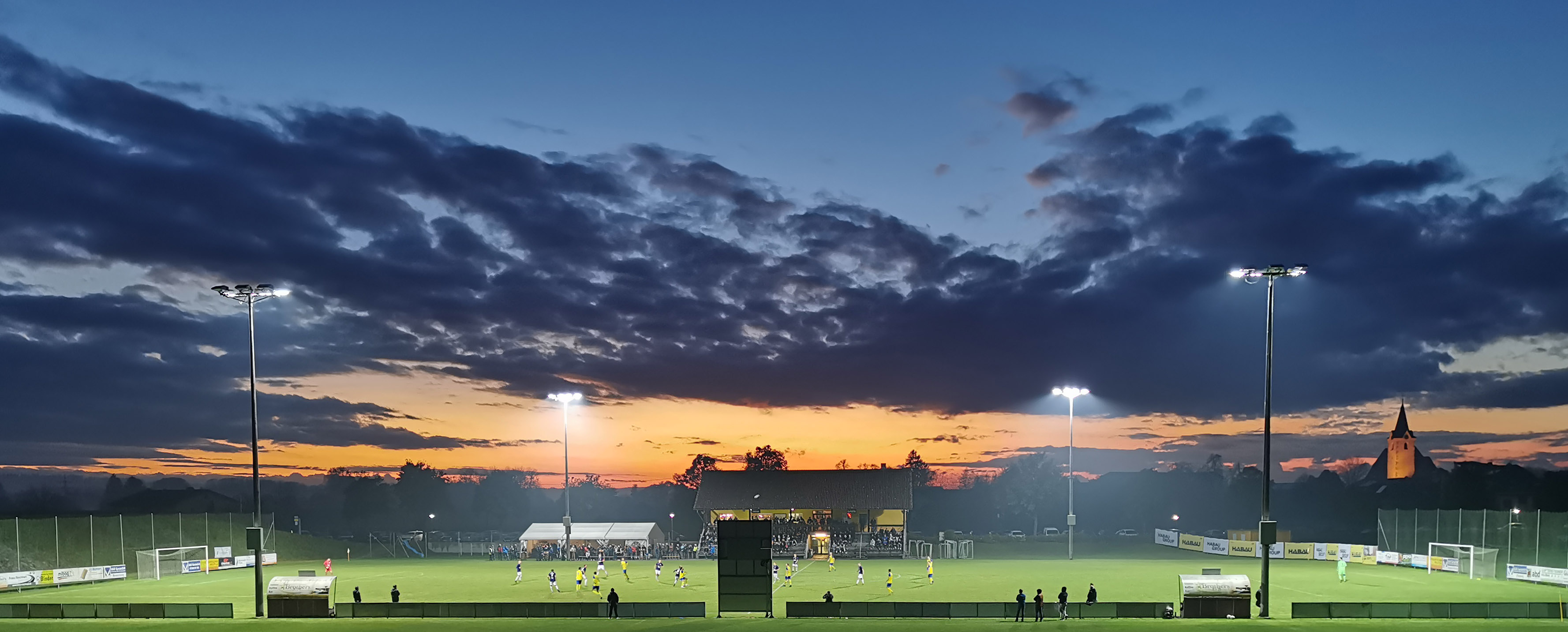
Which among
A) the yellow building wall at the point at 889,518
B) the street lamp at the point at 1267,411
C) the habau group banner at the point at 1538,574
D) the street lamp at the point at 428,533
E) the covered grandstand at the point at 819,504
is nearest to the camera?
the street lamp at the point at 1267,411

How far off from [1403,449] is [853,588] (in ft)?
486

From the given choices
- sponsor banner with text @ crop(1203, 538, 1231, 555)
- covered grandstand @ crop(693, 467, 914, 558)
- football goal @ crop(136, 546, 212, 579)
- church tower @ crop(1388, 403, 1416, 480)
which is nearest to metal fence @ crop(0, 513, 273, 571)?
football goal @ crop(136, 546, 212, 579)

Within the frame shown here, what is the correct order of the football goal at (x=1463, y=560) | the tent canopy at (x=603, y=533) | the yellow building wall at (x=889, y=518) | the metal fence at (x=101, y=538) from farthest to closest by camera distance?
the yellow building wall at (x=889, y=518) → the tent canopy at (x=603, y=533) → the metal fence at (x=101, y=538) → the football goal at (x=1463, y=560)

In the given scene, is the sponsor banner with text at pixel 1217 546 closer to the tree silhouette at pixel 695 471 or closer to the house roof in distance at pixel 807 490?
the house roof in distance at pixel 807 490

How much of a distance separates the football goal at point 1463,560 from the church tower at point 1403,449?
372 ft

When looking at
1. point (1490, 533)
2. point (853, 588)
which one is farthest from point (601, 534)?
point (1490, 533)

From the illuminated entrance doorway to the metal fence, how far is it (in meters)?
37.7

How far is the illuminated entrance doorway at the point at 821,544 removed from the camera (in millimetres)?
74688

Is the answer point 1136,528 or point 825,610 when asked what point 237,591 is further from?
point 1136,528

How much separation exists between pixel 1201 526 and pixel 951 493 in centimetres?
3023

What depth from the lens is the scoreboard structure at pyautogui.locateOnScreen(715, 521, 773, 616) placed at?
34906mm

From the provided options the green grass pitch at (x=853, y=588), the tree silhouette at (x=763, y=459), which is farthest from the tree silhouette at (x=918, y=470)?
the green grass pitch at (x=853, y=588)

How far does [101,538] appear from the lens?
6888 cm

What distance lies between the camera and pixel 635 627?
3391 cm
